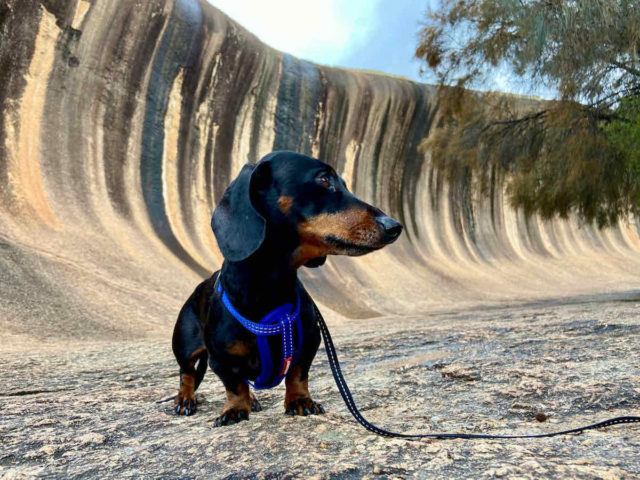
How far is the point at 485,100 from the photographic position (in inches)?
477

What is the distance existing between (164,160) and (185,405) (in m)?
12.4

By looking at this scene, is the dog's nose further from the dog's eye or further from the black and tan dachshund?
the dog's eye

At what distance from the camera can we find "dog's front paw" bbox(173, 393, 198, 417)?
7.91 ft

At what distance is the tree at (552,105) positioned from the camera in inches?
358

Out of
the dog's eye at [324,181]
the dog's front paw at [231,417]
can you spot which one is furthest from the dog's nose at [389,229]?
the dog's front paw at [231,417]

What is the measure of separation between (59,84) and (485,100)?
9397 millimetres

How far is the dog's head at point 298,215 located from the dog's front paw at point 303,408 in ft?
1.72

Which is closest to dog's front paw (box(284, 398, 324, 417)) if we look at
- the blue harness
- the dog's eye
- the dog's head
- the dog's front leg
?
the dog's front leg

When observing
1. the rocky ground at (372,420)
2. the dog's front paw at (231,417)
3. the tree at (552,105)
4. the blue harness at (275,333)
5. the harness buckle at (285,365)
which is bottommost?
the rocky ground at (372,420)

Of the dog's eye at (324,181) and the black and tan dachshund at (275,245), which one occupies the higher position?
the dog's eye at (324,181)

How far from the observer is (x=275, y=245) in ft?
6.51

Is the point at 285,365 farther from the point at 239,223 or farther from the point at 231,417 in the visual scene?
the point at 239,223

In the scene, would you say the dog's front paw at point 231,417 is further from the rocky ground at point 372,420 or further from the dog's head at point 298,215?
the dog's head at point 298,215

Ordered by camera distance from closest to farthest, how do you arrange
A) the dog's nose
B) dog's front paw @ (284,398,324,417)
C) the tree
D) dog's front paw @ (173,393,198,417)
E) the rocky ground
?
1. the rocky ground
2. the dog's nose
3. dog's front paw @ (284,398,324,417)
4. dog's front paw @ (173,393,198,417)
5. the tree
